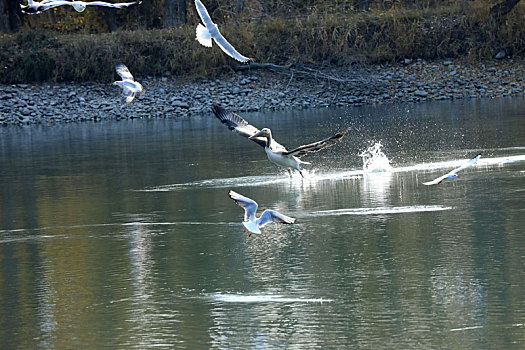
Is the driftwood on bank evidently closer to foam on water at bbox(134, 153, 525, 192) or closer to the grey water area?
the grey water area

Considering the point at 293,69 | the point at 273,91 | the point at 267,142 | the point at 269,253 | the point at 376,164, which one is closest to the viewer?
the point at 269,253

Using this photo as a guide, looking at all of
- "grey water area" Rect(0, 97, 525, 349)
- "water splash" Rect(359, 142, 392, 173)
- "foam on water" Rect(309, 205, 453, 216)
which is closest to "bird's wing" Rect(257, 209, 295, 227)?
"grey water area" Rect(0, 97, 525, 349)

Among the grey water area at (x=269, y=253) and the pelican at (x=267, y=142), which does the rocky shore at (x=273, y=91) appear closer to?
the grey water area at (x=269, y=253)

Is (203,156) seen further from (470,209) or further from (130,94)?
(470,209)

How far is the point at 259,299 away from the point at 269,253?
2391 millimetres

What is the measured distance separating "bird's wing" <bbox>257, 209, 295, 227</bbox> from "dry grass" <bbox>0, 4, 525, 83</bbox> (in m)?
36.0

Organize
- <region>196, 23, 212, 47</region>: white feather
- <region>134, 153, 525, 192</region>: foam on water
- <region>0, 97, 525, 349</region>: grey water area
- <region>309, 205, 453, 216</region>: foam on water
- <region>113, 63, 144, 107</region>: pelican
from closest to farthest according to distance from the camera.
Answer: <region>0, 97, 525, 349</region>: grey water area → <region>309, 205, 453, 216</region>: foam on water → <region>196, 23, 212, 47</region>: white feather → <region>113, 63, 144, 107</region>: pelican → <region>134, 153, 525, 192</region>: foam on water

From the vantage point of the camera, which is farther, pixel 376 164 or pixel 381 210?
pixel 376 164

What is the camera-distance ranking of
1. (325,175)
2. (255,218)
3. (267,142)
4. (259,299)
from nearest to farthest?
(259,299), (255,218), (267,142), (325,175)

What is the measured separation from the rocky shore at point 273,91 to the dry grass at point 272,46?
2.48 ft

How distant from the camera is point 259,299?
11305 mm

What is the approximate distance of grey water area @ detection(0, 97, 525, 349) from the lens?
1027cm

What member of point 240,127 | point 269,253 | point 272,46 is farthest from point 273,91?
point 269,253

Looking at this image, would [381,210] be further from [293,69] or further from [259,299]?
[293,69]
